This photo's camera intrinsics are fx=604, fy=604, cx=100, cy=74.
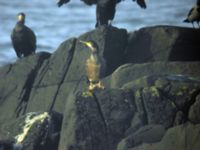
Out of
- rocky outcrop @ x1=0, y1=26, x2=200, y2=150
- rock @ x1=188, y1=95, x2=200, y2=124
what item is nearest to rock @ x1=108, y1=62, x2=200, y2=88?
rocky outcrop @ x1=0, y1=26, x2=200, y2=150

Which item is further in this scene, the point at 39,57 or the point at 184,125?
the point at 39,57

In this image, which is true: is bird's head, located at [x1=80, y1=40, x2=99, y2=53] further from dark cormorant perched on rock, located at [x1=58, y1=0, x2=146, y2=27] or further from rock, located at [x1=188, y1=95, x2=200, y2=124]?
rock, located at [x1=188, y1=95, x2=200, y2=124]

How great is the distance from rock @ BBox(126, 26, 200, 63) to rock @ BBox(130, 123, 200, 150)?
5.25m

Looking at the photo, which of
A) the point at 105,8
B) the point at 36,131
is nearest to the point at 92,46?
the point at 105,8

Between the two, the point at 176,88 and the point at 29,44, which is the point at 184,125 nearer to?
the point at 176,88

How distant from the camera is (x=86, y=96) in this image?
43.9 feet

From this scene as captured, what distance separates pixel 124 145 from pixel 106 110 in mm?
1246

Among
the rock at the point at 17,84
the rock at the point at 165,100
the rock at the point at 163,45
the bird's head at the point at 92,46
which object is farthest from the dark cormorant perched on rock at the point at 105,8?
the rock at the point at 165,100

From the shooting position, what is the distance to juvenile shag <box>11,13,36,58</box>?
1950 cm

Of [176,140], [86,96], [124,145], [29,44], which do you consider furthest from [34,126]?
[29,44]

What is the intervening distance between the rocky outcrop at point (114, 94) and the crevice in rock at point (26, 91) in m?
0.03

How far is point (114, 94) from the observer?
44.1ft

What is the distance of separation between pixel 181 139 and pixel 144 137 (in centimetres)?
104

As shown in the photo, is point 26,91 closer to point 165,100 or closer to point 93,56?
point 93,56
